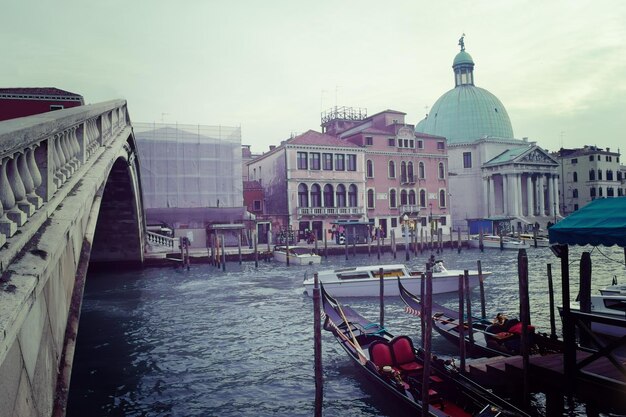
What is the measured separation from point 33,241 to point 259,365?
616 cm

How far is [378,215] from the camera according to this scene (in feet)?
116

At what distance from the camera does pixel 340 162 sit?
1331 inches

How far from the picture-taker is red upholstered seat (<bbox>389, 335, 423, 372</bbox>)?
685 centimetres

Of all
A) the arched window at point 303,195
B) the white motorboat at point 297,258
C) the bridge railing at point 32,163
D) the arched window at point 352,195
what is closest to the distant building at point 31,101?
the white motorboat at point 297,258

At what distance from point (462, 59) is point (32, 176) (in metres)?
54.7

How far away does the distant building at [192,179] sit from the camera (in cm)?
2867

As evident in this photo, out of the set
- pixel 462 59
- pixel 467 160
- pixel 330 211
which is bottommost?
pixel 330 211

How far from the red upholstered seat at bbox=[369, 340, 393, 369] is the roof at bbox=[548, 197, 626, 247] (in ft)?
9.63

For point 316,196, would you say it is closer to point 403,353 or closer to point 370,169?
point 370,169

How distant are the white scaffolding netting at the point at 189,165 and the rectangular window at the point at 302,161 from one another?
3971 millimetres

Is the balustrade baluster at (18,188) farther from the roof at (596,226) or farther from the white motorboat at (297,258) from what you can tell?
the white motorboat at (297,258)

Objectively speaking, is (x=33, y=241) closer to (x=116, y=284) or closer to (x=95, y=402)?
(x=95, y=402)

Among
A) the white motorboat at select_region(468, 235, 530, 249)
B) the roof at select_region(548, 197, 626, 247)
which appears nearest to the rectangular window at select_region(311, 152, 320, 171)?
the white motorboat at select_region(468, 235, 530, 249)

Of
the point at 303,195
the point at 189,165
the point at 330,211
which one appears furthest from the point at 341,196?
the point at 189,165
